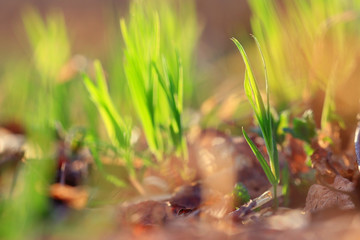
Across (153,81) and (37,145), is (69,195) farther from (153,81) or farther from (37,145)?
(153,81)

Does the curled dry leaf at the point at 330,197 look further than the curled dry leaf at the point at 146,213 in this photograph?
No

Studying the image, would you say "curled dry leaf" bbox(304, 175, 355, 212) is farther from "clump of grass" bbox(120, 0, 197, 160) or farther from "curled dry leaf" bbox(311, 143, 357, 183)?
"clump of grass" bbox(120, 0, 197, 160)


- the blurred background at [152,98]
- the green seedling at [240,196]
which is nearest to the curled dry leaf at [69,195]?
the blurred background at [152,98]

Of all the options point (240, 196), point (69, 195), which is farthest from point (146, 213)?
point (69, 195)

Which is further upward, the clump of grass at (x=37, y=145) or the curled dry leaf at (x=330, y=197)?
the clump of grass at (x=37, y=145)

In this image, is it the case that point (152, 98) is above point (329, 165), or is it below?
above

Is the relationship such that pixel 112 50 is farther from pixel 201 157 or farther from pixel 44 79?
pixel 201 157

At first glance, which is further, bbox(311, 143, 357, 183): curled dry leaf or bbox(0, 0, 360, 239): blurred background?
bbox(0, 0, 360, 239): blurred background

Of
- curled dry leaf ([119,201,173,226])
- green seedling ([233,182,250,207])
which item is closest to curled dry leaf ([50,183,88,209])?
curled dry leaf ([119,201,173,226])

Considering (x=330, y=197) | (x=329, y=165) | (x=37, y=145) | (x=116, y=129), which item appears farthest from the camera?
(x=37, y=145)

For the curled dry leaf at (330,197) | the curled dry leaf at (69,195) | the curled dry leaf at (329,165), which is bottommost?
the curled dry leaf at (330,197)

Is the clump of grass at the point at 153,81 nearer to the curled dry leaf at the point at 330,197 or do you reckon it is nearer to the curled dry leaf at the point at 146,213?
the curled dry leaf at the point at 146,213
